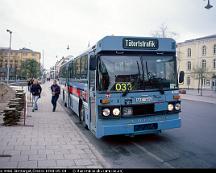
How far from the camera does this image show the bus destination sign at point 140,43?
8.39 meters

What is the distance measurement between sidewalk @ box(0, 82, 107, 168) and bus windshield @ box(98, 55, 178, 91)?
6.23 feet

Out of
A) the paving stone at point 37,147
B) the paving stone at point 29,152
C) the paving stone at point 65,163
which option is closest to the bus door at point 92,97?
the paving stone at point 37,147

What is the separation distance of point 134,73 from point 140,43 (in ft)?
3.12

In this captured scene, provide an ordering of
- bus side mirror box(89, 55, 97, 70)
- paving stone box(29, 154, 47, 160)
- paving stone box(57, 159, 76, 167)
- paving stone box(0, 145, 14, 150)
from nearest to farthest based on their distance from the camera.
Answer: paving stone box(57, 159, 76, 167)
paving stone box(29, 154, 47, 160)
paving stone box(0, 145, 14, 150)
bus side mirror box(89, 55, 97, 70)

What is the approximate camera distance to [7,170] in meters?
5.78

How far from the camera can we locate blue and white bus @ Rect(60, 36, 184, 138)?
8.13 m

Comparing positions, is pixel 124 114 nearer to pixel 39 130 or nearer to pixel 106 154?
pixel 106 154

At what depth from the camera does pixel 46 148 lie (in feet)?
25.9

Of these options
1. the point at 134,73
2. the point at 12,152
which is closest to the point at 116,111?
the point at 134,73

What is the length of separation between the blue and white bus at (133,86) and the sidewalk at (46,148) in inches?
36.2

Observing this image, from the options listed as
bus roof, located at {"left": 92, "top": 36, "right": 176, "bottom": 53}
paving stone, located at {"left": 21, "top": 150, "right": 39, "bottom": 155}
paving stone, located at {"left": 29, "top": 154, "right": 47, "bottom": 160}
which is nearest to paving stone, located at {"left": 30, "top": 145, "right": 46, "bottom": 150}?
paving stone, located at {"left": 21, "top": 150, "right": 39, "bottom": 155}

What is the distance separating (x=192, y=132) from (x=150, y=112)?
2.89 meters

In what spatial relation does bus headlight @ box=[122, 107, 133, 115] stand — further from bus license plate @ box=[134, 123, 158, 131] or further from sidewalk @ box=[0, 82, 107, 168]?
sidewalk @ box=[0, 82, 107, 168]

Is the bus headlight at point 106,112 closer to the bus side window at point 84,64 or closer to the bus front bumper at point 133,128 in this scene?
the bus front bumper at point 133,128
